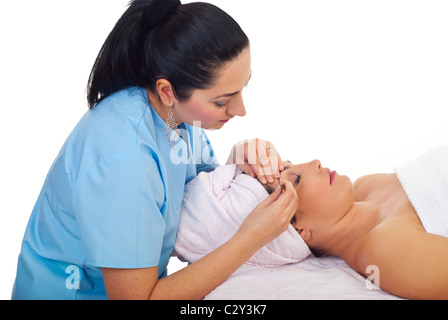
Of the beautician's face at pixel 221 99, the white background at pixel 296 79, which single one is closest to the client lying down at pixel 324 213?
the beautician's face at pixel 221 99

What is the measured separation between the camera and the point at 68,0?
2.67 metres

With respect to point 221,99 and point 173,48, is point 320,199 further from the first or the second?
point 173,48

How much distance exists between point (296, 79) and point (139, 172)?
161 cm

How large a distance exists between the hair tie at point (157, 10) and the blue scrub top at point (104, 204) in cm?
22

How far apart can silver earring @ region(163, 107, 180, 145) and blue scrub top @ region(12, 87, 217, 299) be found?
0.02 m

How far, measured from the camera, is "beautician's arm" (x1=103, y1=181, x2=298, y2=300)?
1.41 m

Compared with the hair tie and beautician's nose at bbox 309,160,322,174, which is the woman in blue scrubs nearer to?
the hair tie

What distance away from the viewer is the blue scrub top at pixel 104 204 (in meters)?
1.38
